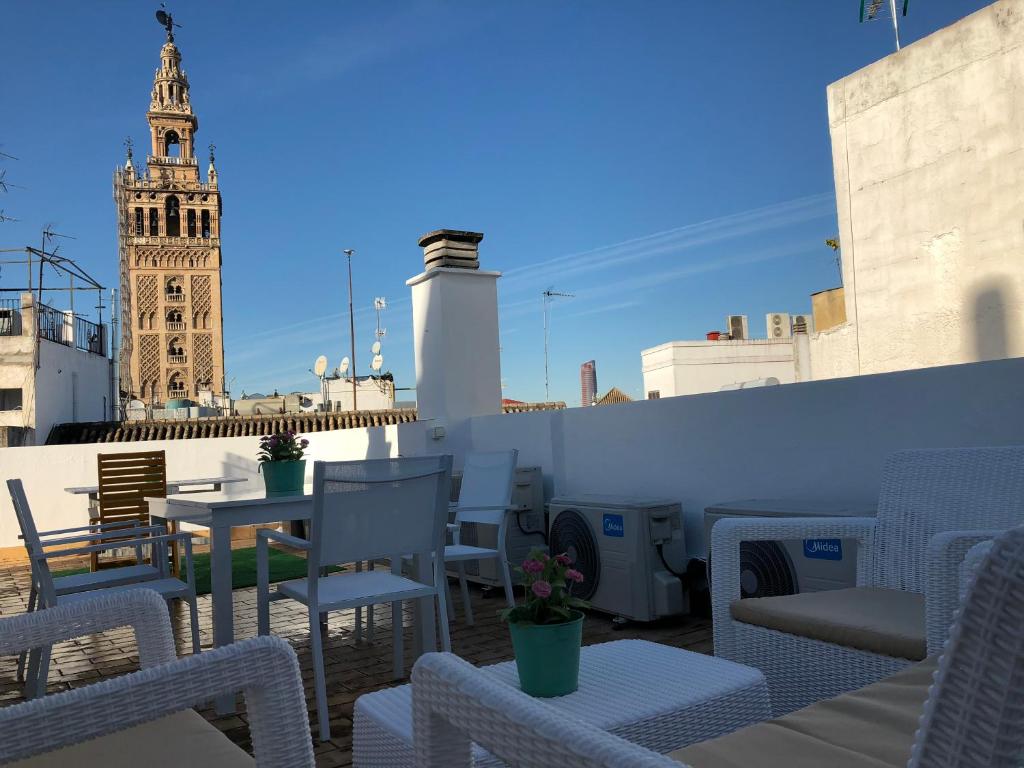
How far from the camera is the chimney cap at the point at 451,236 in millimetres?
5727

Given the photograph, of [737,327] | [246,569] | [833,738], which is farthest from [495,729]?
[737,327]

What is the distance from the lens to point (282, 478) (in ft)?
11.2

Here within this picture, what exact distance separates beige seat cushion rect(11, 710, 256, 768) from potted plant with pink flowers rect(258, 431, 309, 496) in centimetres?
208

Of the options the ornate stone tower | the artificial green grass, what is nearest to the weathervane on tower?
the ornate stone tower

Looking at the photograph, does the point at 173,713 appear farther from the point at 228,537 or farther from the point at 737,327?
the point at 737,327

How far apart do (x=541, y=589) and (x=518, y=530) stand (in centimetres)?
304

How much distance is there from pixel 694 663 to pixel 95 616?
3.98 ft

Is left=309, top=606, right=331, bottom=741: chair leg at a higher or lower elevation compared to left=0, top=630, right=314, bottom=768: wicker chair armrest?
lower

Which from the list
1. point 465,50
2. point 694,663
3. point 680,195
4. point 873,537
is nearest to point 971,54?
point 873,537

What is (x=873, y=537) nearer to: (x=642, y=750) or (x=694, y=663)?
(x=694, y=663)

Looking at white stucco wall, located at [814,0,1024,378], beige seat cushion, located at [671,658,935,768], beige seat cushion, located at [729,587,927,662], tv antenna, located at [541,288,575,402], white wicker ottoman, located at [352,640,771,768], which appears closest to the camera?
beige seat cushion, located at [671,658,935,768]

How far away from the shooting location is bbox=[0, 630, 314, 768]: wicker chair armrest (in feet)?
2.87

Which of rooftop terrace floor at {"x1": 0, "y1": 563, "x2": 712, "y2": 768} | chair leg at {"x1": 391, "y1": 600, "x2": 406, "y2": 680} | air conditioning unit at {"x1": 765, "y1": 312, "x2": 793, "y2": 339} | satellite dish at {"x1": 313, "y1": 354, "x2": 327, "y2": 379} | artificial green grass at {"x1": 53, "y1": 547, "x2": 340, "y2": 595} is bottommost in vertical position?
artificial green grass at {"x1": 53, "y1": 547, "x2": 340, "y2": 595}

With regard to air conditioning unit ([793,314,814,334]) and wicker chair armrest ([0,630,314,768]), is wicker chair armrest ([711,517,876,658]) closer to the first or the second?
wicker chair armrest ([0,630,314,768])
